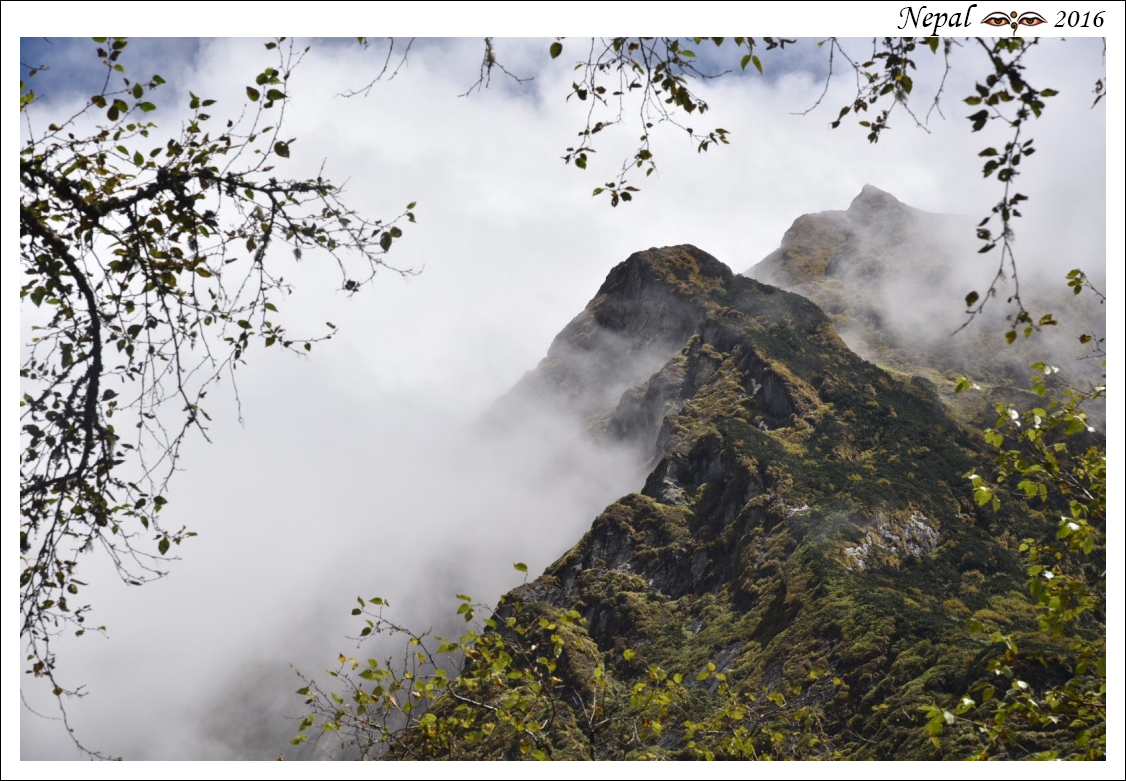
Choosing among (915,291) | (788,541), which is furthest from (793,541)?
(915,291)

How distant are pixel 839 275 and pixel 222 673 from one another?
485 ft

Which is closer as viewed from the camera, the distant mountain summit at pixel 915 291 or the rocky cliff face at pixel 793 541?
the rocky cliff face at pixel 793 541

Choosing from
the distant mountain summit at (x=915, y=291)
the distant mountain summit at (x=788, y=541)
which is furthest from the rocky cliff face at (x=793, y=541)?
the distant mountain summit at (x=915, y=291)

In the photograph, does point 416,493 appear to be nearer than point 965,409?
No

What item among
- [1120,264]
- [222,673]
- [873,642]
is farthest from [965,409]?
[222,673]

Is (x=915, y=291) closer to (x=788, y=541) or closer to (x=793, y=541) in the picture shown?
(x=788, y=541)

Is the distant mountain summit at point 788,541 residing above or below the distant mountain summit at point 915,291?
below

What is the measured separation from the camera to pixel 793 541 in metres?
73.3

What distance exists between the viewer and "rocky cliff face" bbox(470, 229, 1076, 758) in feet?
173

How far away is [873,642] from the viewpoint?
177 feet

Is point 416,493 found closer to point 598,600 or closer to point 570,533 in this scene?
point 570,533

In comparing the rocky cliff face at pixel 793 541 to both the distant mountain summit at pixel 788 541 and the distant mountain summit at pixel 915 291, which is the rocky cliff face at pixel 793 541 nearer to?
the distant mountain summit at pixel 788 541

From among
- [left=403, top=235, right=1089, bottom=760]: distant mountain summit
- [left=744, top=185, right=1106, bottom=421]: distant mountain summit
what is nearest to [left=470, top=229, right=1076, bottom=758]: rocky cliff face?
[left=403, top=235, right=1089, bottom=760]: distant mountain summit

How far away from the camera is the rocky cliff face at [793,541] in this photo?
52656 mm
